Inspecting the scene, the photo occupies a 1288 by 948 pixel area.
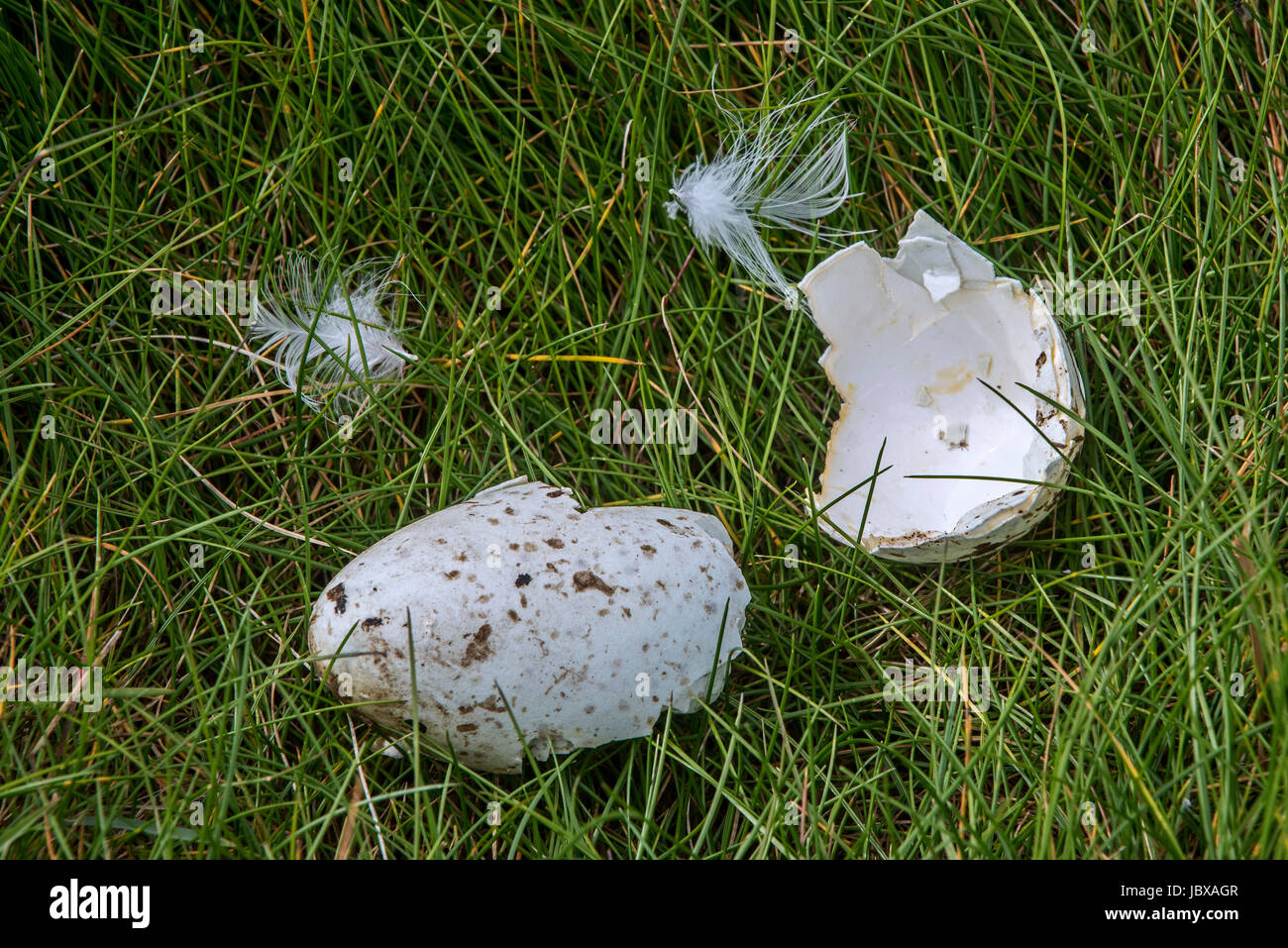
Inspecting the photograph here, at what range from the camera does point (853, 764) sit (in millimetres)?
2348

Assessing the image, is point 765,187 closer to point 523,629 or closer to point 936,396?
point 936,396

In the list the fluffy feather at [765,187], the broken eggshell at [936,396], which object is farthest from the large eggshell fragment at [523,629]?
the fluffy feather at [765,187]

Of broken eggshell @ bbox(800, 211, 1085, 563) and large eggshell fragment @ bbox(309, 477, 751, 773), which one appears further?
broken eggshell @ bbox(800, 211, 1085, 563)

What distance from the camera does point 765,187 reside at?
8.79ft

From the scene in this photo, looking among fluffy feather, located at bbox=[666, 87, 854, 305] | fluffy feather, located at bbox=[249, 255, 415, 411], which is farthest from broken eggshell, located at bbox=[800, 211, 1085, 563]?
fluffy feather, located at bbox=[249, 255, 415, 411]

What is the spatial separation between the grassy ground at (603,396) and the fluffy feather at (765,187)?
94 mm

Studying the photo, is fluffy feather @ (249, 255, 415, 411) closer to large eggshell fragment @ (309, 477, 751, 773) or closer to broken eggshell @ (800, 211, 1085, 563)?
large eggshell fragment @ (309, 477, 751, 773)

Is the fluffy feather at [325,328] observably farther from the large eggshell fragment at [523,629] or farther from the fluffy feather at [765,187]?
the fluffy feather at [765,187]

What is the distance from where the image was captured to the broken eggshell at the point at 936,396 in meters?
2.33

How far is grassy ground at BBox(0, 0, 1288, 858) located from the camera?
2.13 m

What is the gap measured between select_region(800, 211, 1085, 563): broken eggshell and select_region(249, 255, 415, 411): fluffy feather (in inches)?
44.9

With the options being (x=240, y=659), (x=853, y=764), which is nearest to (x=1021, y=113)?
(x=853, y=764)
